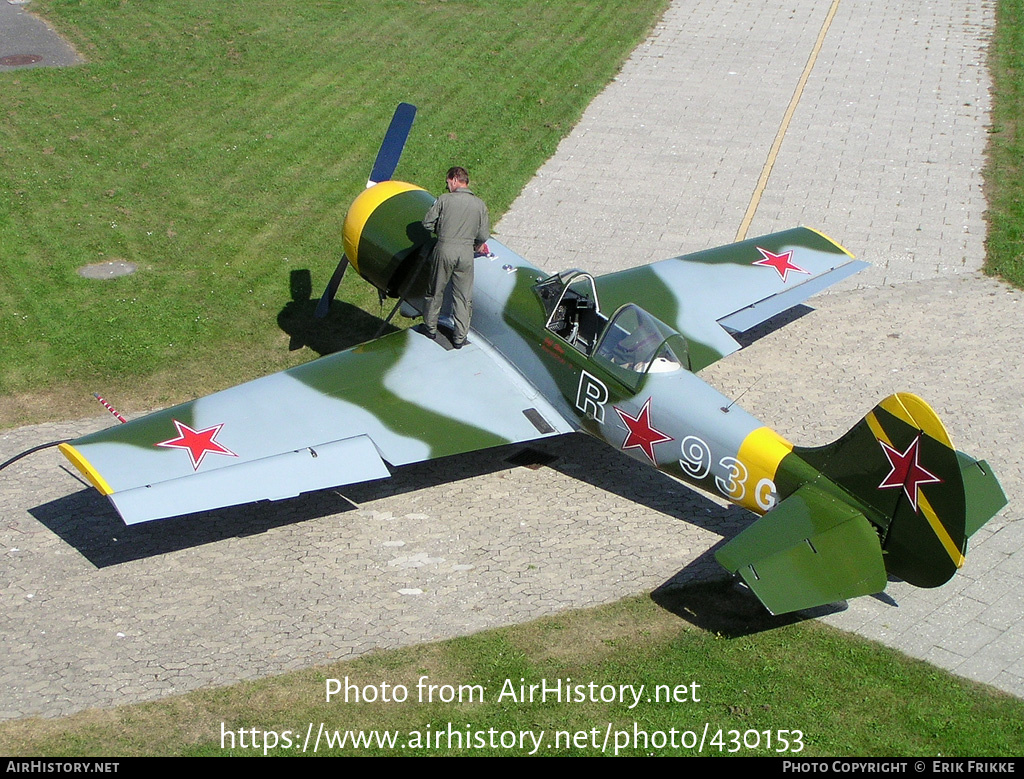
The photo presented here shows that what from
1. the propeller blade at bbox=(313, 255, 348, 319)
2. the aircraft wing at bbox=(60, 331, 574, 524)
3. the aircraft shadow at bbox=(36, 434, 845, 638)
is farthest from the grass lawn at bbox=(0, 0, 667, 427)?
the aircraft wing at bbox=(60, 331, 574, 524)

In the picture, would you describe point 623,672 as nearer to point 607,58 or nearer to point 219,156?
point 219,156

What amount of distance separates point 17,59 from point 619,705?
20151 mm

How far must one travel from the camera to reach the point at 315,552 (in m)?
9.92

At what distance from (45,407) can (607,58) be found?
51.6ft

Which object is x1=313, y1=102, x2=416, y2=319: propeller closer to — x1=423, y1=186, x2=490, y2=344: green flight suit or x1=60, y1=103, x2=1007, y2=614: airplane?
x1=60, y1=103, x2=1007, y2=614: airplane

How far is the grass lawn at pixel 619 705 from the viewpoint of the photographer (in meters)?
7.80

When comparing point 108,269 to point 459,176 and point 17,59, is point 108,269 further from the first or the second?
point 17,59

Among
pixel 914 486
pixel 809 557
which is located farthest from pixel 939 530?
pixel 809 557

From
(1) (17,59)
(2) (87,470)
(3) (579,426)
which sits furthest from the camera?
(1) (17,59)

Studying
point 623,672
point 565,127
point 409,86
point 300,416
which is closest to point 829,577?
point 623,672

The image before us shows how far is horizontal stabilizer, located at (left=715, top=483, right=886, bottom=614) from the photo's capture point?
7.87m

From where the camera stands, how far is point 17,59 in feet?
72.1

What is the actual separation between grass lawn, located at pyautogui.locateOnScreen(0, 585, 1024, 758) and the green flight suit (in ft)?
12.3

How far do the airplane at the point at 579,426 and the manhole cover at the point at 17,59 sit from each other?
43.5 feet
